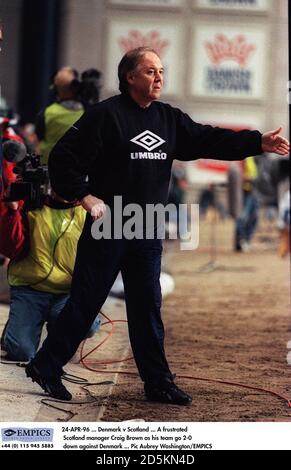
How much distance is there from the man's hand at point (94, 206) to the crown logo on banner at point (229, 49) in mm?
22188

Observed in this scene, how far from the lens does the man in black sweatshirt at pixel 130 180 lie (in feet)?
21.2

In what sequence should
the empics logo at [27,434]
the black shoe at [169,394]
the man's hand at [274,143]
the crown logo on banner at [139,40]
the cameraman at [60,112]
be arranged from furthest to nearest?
the crown logo on banner at [139,40], the cameraman at [60,112], the black shoe at [169,394], the man's hand at [274,143], the empics logo at [27,434]

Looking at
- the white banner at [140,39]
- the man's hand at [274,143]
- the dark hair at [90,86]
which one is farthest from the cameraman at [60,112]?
the white banner at [140,39]

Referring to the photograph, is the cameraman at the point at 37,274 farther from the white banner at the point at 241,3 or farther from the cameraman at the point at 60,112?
the white banner at the point at 241,3

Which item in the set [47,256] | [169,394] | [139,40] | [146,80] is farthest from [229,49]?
[146,80]

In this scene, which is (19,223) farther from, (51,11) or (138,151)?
(51,11)

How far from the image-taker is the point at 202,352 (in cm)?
898

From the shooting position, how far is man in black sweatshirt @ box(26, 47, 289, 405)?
254 inches

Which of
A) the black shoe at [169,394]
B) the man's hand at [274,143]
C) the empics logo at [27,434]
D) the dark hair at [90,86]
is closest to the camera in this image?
the empics logo at [27,434]

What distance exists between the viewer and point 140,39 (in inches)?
1064

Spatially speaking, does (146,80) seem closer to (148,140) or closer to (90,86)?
(148,140)

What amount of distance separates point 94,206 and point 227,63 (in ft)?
75.2
